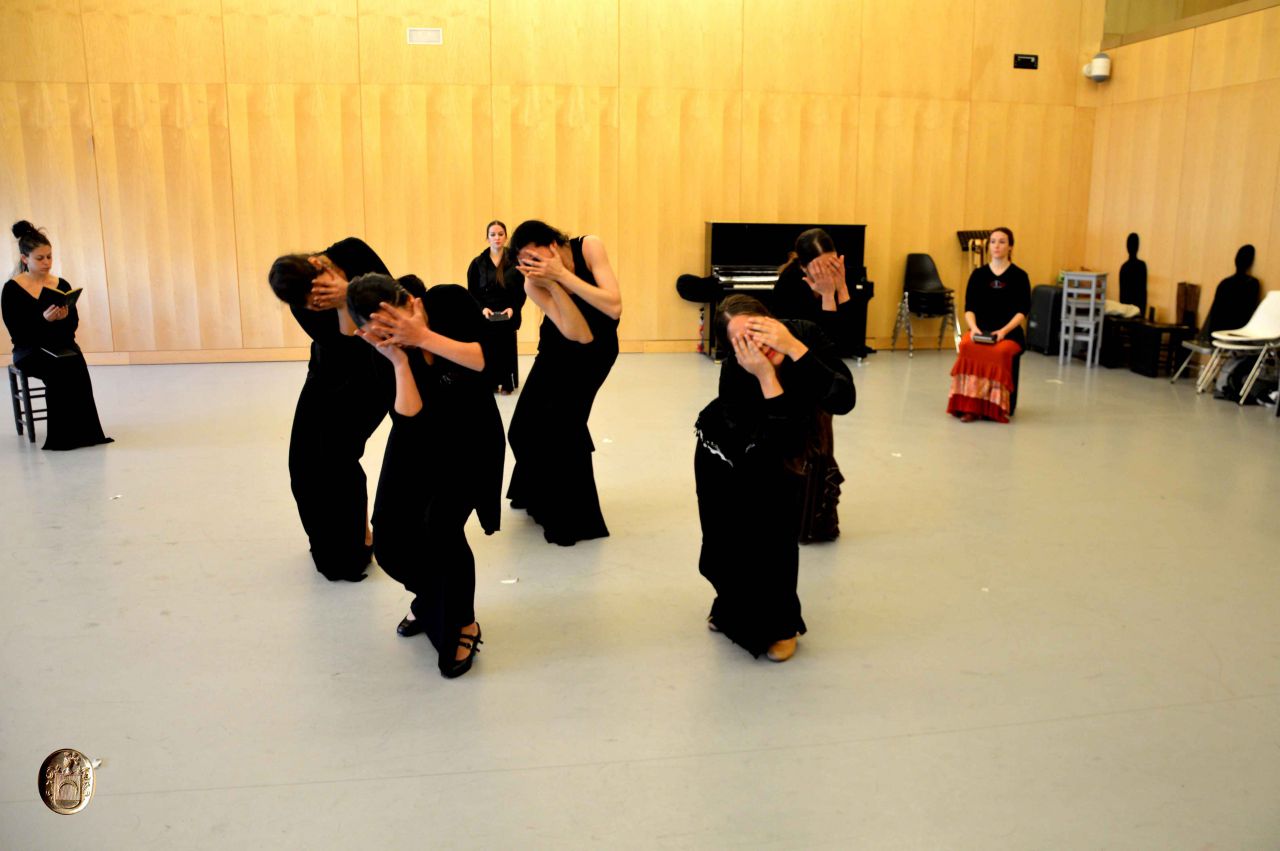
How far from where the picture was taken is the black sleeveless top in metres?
4.36

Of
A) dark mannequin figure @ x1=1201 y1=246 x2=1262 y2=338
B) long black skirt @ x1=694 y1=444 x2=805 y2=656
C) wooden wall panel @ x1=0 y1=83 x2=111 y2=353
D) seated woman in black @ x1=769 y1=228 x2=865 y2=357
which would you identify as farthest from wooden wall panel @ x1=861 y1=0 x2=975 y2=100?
long black skirt @ x1=694 y1=444 x2=805 y2=656

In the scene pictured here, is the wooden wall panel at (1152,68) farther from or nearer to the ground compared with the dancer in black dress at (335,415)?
farther from the ground

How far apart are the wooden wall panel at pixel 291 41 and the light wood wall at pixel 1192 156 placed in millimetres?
7735

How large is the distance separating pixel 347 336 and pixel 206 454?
9.47 ft

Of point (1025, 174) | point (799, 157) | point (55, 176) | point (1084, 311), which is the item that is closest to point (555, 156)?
point (799, 157)

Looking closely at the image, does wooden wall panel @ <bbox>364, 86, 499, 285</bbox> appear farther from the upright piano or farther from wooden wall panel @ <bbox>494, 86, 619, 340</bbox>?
the upright piano

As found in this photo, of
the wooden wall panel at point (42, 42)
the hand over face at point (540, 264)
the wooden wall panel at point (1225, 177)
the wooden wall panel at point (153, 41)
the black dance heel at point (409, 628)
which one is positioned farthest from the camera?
the wooden wall panel at point (153, 41)

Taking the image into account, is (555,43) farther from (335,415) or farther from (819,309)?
(335,415)

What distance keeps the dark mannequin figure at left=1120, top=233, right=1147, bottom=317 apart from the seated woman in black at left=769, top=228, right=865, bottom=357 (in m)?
6.99

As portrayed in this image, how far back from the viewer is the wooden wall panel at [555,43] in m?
9.77

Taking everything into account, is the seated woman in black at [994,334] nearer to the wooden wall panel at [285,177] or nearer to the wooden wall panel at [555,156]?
the wooden wall panel at [555,156]

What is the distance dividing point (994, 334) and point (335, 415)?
4849mm

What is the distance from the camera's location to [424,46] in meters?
9.70

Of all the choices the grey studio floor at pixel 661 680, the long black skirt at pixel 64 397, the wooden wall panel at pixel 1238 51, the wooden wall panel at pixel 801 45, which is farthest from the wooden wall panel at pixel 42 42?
the wooden wall panel at pixel 1238 51
